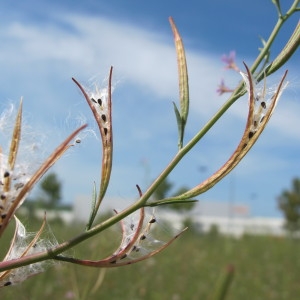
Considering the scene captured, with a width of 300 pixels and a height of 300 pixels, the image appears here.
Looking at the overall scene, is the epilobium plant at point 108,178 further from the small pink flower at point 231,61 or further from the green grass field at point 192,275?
the green grass field at point 192,275

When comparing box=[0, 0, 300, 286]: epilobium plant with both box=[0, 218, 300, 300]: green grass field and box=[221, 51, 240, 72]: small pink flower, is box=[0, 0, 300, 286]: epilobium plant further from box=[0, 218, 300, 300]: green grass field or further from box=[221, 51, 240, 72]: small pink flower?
box=[0, 218, 300, 300]: green grass field

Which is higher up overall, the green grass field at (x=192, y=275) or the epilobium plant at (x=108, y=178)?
the epilobium plant at (x=108, y=178)

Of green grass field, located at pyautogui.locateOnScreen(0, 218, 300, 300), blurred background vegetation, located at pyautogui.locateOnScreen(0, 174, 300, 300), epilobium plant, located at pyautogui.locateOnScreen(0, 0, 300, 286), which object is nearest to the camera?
epilobium plant, located at pyautogui.locateOnScreen(0, 0, 300, 286)

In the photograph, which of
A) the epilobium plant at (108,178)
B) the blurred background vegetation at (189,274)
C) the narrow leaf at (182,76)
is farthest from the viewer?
the blurred background vegetation at (189,274)

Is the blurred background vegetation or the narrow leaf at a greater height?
the narrow leaf

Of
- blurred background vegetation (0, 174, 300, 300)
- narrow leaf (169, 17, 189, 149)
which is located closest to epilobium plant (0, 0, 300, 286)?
narrow leaf (169, 17, 189, 149)

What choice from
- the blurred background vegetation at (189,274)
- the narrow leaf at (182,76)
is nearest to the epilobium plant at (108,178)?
the narrow leaf at (182,76)

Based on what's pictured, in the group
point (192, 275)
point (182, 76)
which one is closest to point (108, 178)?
point (182, 76)
